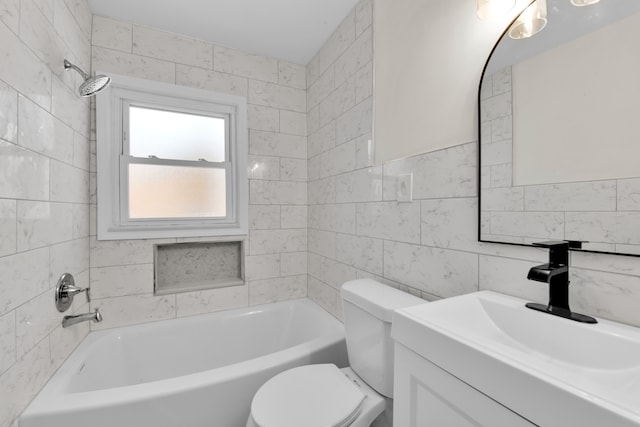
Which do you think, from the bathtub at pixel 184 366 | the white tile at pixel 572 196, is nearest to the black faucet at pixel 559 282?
the white tile at pixel 572 196

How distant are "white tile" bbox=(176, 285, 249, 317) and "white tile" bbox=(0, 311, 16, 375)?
107cm

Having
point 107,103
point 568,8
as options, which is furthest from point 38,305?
point 568,8

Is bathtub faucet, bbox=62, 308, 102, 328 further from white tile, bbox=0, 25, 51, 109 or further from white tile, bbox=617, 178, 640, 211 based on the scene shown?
white tile, bbox=617, 178, 640, 211

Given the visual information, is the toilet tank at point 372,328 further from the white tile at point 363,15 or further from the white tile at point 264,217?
the white tile at point 363,15

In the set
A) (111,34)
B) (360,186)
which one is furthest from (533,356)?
(111,34)

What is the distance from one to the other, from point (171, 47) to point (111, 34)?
35 cm

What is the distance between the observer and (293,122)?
242 cm

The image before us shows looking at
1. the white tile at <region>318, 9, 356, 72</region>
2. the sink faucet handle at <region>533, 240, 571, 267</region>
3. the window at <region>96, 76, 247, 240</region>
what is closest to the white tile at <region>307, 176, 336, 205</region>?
the window at <region>96, 76, 247, 240</region>

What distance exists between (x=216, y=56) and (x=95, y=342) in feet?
6.97

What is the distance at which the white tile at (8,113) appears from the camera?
958mm

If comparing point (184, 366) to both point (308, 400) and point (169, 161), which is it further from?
point (169, 161)

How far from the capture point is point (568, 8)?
812 millimetres

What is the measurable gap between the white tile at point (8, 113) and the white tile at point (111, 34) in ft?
3.64

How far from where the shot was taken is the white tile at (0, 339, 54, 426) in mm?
978
